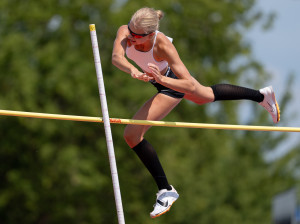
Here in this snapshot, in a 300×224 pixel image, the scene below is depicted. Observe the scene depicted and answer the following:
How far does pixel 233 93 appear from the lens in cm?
744

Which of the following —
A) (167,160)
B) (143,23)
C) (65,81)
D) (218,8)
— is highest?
(218,8)

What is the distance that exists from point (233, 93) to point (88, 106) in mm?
14661

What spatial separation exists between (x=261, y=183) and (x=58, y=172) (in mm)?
14216

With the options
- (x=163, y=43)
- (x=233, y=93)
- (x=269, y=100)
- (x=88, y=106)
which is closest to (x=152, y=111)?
(x=163, y=43)

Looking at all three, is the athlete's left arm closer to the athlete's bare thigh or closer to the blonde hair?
the blonde hair

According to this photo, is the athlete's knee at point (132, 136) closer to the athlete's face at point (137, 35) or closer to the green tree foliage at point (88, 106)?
the athlete's face at point (137, 35)

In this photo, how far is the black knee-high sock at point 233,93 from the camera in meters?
7.30

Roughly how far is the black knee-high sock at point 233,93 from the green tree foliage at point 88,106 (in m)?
14.1

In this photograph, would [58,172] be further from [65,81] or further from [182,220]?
[182,220]

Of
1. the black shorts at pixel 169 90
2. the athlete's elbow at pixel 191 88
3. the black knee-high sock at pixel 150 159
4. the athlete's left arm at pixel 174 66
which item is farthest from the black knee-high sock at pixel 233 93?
the black knee-high sock at pixel 150 159

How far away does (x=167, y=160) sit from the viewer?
22.7 metres

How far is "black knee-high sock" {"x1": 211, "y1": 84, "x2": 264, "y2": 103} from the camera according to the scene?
7.30 metres

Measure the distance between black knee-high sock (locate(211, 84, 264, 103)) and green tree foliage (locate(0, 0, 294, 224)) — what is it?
14.1m

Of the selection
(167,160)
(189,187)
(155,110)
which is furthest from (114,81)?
(155,110)
